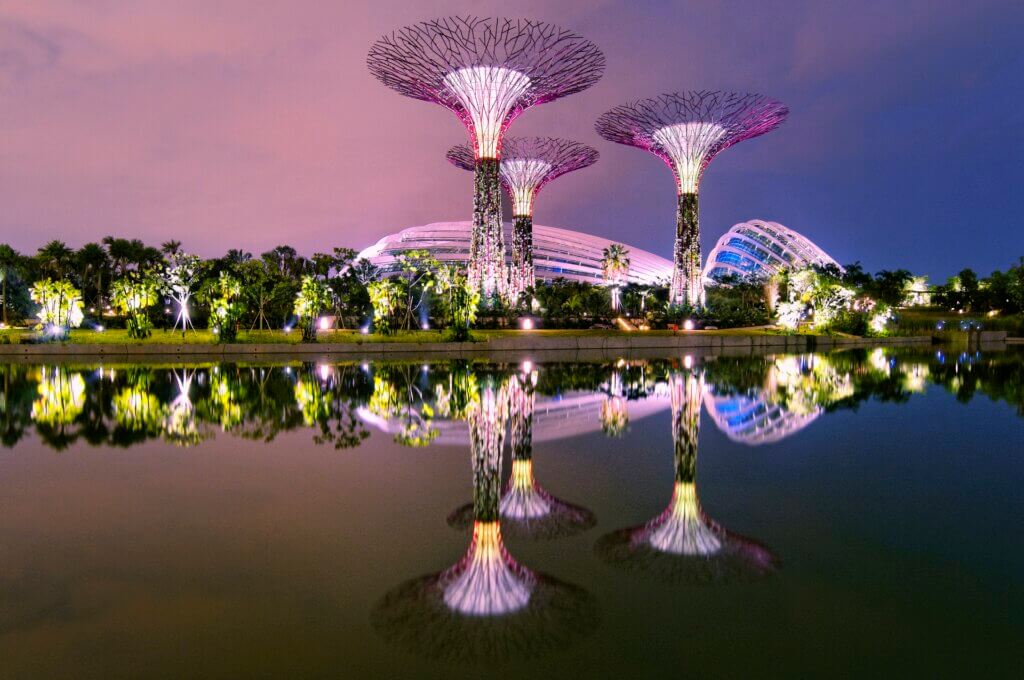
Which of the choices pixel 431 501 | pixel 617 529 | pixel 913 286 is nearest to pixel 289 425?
pixel 431 501

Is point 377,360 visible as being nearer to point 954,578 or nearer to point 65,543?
point 65,543

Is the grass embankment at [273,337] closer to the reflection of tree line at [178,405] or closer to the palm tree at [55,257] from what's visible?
the reflection of tree line at [178,405]

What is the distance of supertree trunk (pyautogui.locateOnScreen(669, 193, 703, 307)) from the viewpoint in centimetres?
5316

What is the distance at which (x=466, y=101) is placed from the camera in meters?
43.7

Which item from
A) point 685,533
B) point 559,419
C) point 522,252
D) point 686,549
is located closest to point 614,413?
point 559,419

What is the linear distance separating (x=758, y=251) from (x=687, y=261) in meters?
62.9

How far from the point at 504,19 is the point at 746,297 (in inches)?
2350

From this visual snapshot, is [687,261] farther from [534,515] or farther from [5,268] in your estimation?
[5,268]

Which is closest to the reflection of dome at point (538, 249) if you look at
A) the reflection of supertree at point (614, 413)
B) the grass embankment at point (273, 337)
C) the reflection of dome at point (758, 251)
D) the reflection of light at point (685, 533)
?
the reflection of dome at point (758, 251)

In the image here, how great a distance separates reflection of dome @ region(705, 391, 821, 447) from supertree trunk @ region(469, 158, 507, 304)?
33.0m

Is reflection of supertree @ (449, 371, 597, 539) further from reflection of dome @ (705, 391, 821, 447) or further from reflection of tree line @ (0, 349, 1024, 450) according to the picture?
reflection of dome @ (705, 391, 821, 447)

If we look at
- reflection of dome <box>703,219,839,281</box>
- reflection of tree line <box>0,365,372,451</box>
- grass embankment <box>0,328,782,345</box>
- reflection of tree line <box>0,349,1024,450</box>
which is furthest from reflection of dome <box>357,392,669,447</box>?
reflection of dome <box>703,219,839,281</box>

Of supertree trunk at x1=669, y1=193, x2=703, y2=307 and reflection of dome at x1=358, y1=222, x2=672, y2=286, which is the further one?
reflection of dome at x1=358, y1=222, x2=672, y2=286

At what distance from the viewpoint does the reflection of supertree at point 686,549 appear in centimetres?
510
